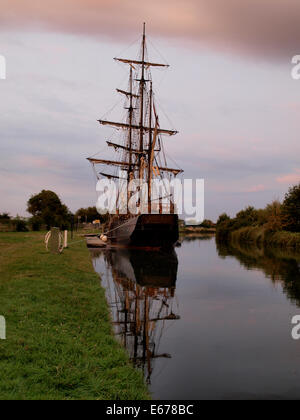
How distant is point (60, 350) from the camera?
6668mm

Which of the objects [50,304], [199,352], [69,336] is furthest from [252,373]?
[50,304]

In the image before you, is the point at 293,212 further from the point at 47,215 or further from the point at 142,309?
the point at 47,215

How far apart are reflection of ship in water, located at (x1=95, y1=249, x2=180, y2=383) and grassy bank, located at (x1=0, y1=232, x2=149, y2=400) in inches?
20.8

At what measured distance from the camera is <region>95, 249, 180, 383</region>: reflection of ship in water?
793cm

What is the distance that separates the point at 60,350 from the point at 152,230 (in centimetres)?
2909

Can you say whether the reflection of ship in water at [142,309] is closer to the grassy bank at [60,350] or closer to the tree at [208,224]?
the grassy bank at [60,350]

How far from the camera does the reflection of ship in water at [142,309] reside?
7.93 m

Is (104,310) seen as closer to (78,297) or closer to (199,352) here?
(78,297)

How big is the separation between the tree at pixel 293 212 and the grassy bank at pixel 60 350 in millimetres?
42714

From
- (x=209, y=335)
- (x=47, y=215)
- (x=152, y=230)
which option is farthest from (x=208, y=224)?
(x=209, y=335)

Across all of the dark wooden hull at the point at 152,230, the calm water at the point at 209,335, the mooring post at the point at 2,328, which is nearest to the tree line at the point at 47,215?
the dark wooden hull at the point at 152,230

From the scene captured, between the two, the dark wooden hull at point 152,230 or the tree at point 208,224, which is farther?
the tree at point 208,224

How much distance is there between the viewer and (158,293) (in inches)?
580
